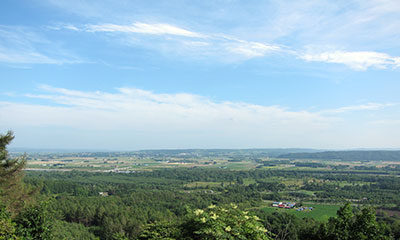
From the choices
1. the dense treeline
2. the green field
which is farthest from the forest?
the dense treeline

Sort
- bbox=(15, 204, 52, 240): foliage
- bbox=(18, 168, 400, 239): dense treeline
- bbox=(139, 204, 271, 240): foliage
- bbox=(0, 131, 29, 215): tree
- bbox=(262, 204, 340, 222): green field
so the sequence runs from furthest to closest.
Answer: bbox=(262, 204, 340, 222): green field, bbox=(18, 168, 400, 239): dense treeline, bbox=(0, 131, 29, 215): tree, bbox=(15, 204, 52, 240): foliage, bbox=(139, 204, 271, 240): foliage

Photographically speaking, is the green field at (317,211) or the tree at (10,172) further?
the green field at (317,211)

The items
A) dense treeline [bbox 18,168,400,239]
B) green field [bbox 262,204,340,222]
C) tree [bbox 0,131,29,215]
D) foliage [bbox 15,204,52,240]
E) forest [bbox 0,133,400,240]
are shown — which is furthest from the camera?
green field [bbox 262,204,340,222]

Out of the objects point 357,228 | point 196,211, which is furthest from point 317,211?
point 196,211

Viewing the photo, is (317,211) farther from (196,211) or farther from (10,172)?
(196,211)

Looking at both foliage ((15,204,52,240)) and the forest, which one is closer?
the forest

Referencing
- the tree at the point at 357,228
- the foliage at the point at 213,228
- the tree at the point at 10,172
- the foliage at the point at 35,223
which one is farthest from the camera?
the tree at the point at 10,172

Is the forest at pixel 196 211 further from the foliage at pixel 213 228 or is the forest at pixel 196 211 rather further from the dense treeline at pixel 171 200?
the dense treeline at pixel 171 200

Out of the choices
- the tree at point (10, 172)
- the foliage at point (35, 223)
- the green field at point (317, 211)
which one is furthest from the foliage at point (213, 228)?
the green field at point (317, 211)

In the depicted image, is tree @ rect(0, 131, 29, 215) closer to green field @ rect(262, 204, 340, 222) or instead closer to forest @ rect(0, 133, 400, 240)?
forest @ rect(0, 133, 400, 240)

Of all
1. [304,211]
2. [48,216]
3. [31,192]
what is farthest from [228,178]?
[48,216]

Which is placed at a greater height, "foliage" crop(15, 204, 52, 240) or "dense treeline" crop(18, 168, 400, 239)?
"foliage" crop(15, 204, 52, 240)
